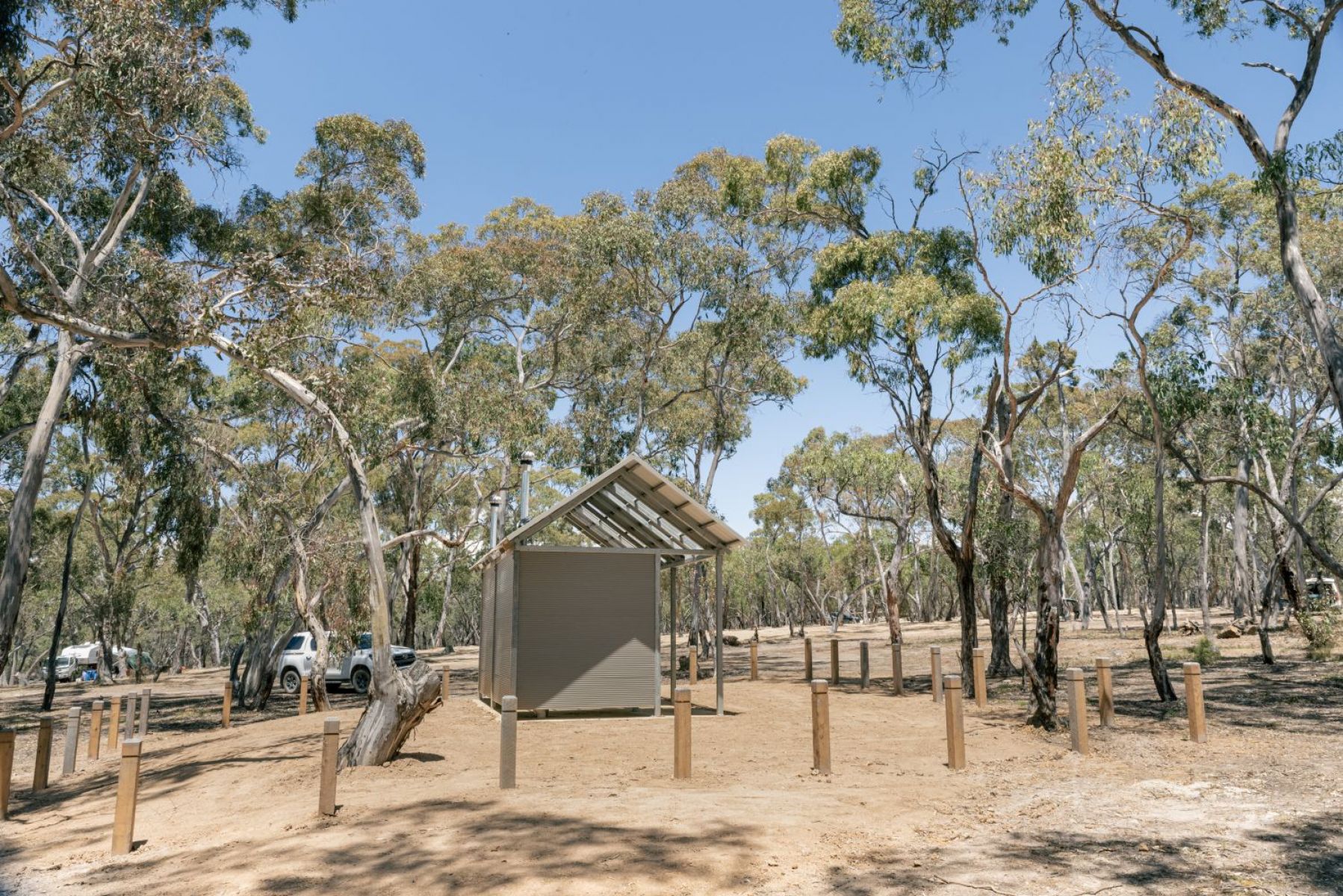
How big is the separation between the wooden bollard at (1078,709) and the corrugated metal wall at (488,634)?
35.2ft

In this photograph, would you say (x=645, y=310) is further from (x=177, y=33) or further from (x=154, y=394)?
(x=177, y=33)

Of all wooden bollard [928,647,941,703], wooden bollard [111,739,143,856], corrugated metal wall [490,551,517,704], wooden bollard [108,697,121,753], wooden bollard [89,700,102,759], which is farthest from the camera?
wooden bollard [928,647,941,703]

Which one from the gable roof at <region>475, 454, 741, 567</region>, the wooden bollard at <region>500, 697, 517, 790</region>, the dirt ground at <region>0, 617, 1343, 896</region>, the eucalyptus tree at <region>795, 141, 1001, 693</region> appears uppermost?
the eucalyptus tree at <region>795, 141, 1001, 693</region>

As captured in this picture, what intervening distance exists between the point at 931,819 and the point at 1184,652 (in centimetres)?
2040

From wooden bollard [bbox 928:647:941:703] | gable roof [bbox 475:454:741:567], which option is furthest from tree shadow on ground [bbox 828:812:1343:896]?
wooden bollard [bbox 928:647:941:703]

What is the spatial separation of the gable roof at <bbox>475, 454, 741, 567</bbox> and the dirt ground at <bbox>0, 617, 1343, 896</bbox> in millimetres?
3056

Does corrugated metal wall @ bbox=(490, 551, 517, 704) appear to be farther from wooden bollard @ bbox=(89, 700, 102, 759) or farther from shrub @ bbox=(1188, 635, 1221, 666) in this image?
shrub @ bbox=(1188, 635, 1221, 666)

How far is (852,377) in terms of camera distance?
19594 mm

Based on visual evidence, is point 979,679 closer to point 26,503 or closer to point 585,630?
point 585,630

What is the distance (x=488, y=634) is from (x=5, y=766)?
9.97m

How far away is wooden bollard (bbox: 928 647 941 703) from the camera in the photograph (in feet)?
52.0

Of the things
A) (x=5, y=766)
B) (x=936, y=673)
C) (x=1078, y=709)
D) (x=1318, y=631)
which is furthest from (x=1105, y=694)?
(x=5, y=766)

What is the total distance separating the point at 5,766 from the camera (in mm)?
9148

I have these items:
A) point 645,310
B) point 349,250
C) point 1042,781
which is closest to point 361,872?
point 1042,781
